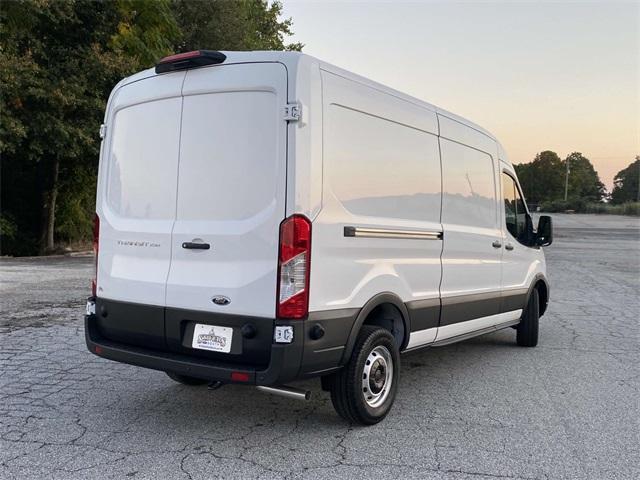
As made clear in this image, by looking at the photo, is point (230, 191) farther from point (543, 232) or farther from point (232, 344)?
point (543, 232)

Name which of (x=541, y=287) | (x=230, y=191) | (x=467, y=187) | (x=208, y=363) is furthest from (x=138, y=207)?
(x=541, y=287)

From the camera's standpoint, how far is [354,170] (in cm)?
391

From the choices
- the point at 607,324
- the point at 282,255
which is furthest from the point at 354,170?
the point at 607,324

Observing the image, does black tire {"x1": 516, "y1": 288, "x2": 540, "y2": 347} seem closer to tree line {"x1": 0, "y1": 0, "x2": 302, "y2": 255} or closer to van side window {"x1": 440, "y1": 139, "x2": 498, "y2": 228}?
van side window {"x1": 440, "y1": 139, "x2": 498, "y2": 228}

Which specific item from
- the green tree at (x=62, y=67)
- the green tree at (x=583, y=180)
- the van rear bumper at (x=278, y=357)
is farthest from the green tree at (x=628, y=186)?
the van rear bumper at (x=278, y=357)

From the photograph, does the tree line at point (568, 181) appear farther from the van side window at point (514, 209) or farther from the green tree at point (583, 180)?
the van side window at point (514, 209)

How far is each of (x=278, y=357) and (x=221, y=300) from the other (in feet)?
1.68

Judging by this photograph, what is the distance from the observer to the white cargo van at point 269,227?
3.48m

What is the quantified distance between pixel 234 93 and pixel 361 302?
1.57 metres

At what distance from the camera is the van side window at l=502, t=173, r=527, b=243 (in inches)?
243

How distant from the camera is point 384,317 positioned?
14.3 ft

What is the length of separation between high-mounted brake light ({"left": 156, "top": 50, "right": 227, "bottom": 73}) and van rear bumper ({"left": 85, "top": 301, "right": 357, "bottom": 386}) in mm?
1663

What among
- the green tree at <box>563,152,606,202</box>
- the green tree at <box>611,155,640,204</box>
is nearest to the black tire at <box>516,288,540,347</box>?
the green tree at <box>611,155,640,204</box>

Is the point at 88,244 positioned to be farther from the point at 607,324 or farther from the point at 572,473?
the point at 572,473
